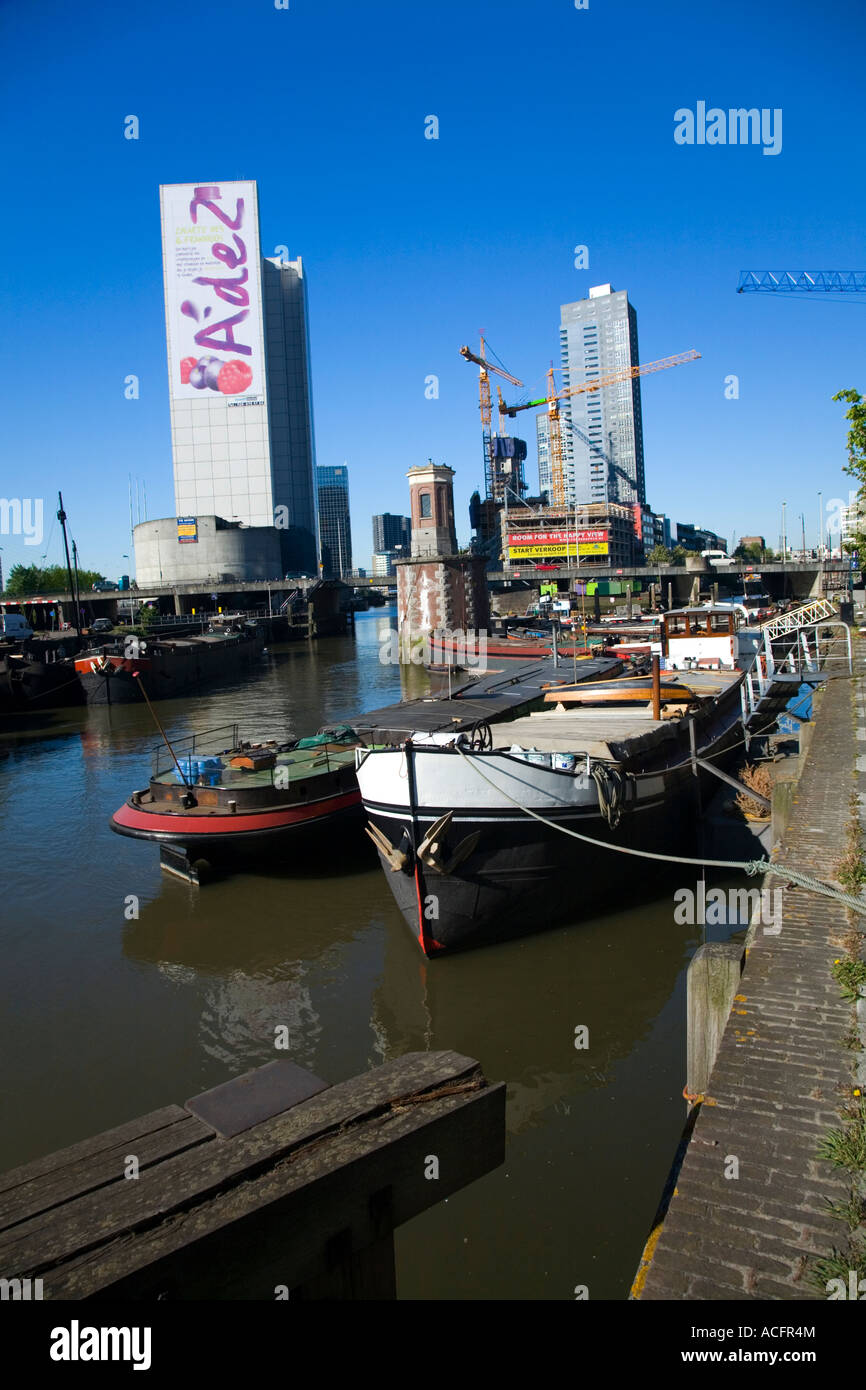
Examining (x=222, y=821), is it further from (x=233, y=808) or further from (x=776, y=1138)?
(x=776, y=1138)

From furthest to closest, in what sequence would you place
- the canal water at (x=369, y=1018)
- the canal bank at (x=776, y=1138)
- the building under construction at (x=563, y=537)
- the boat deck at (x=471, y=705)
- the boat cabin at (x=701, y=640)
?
the building under construction at (x=563, y=537), the boat cabin at (x=701, y=640), the boat deck at (x=471, y=705), the canal water at (x=369, y=1018), the canal bank at (x=776, y=1138)

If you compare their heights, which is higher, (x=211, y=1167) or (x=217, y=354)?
(x=217, y=354)

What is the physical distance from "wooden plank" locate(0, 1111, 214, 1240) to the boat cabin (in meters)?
28.6

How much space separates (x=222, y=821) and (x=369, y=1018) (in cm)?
680

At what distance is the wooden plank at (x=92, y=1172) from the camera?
129 inches

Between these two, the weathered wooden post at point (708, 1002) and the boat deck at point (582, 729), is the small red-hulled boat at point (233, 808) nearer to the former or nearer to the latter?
the boat deck at point (582, 729)

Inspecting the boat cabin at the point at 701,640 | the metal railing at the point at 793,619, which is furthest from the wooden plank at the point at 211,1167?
the metal railing at the point at 793,619

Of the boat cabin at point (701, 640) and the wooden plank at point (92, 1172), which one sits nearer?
the wooden plank at point (92, 1172)

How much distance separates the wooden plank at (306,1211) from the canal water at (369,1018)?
0.20 meters

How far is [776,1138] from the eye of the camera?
20.2 ft

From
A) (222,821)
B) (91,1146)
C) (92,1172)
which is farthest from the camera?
(222,821)

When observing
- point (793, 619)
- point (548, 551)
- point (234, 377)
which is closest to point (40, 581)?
point (234, 377)

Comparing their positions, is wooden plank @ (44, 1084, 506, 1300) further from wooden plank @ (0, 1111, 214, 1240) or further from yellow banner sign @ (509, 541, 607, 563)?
yellow banner sign @ (509, 541, 607, 563)

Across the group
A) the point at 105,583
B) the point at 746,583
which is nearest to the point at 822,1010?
the point at 746,583
